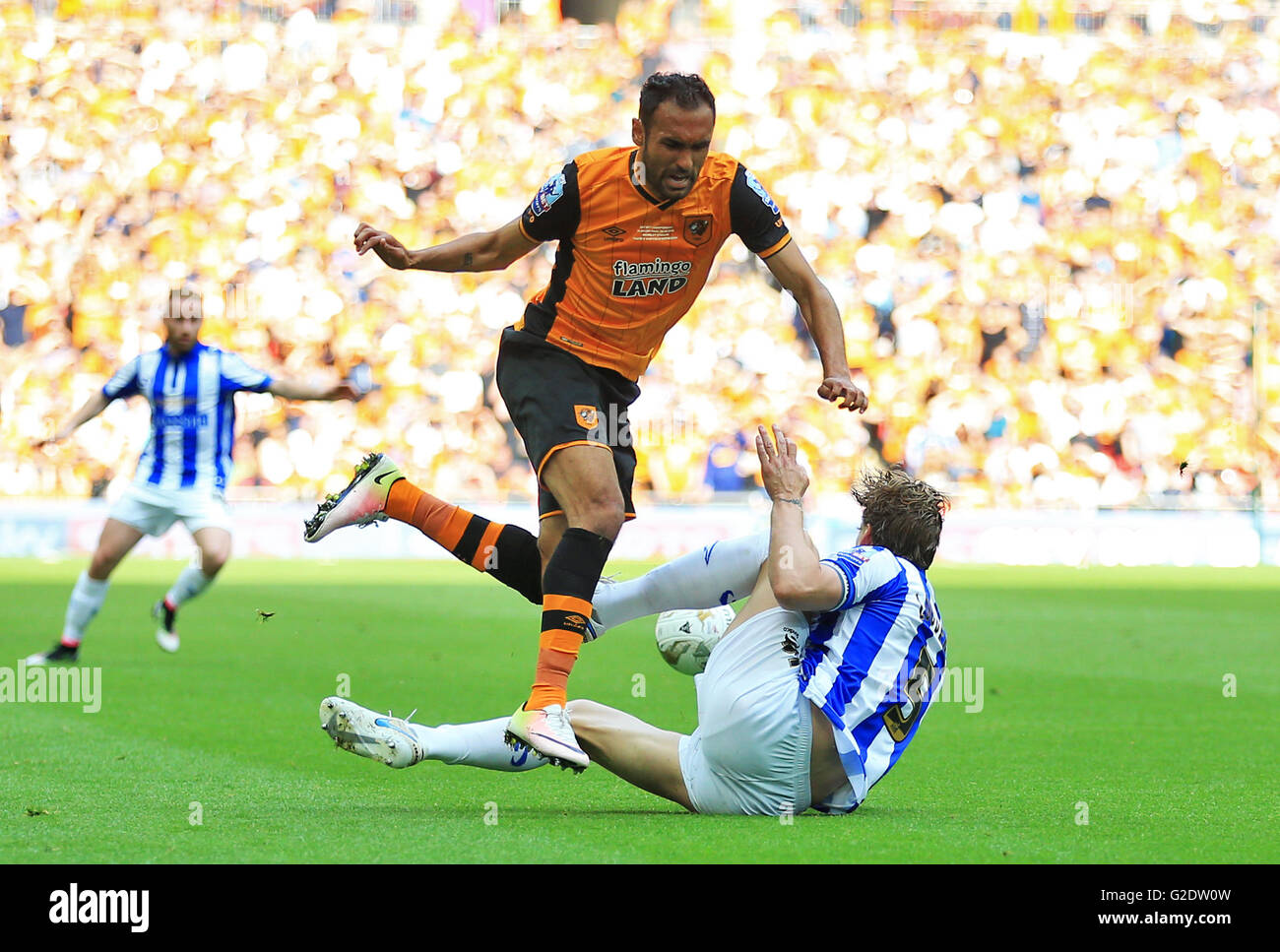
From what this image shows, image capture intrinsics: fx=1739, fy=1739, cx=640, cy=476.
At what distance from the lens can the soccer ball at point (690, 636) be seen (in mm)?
5512

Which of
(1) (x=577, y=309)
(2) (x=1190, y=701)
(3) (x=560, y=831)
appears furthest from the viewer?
(2) (x=1190, y=701)

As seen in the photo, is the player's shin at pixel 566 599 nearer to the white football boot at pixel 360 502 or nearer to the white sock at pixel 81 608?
the white football boot at pixel 360 502

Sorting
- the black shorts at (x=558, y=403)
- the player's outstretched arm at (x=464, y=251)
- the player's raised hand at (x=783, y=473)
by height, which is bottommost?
the player's raised hand at (x=783, y=473)

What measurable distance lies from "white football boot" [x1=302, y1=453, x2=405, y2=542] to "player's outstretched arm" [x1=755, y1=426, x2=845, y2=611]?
1715 mm

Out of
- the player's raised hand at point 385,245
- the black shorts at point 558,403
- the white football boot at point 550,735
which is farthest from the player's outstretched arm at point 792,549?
the player's raised hand at point 385,245

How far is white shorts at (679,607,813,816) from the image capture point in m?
4.78

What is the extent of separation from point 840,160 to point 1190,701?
1628 cm

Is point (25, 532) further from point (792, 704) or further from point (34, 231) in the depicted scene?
point (792, 704)

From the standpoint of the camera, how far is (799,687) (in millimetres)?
4812

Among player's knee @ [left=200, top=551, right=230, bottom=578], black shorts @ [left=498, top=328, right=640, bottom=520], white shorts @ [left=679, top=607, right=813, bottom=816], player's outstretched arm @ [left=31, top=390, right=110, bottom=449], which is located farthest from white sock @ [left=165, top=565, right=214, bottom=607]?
white shorts @ [left=679, top=607, right=813, bottom=816]

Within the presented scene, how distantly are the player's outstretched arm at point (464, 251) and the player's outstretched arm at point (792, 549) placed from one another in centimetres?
139

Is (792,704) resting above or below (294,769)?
above

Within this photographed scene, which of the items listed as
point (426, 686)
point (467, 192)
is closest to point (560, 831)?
point (426, 686)
